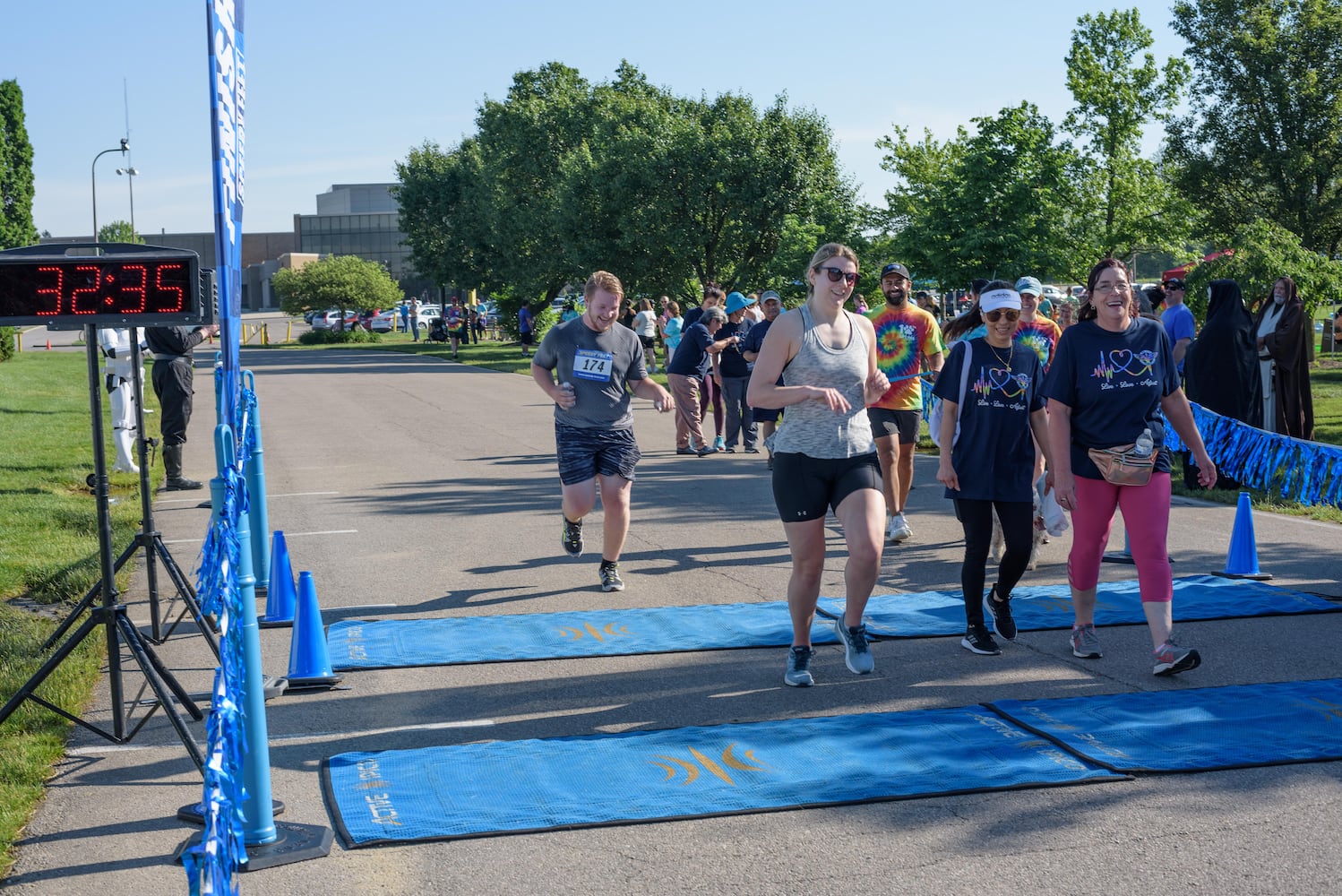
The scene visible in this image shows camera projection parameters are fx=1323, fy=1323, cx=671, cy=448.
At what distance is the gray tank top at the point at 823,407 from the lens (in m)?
6.16

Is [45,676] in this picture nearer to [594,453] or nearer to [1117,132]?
[594,453]

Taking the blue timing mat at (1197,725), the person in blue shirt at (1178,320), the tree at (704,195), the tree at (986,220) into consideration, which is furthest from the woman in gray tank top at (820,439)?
the tree at (704,195)

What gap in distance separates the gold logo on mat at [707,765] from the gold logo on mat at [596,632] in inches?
81.5

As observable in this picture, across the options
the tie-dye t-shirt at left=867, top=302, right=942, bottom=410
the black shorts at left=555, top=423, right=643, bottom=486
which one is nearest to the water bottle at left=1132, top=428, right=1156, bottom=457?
the black shorts at left=555, top=423, right=643, bottom=486

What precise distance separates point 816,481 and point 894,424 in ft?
12.4

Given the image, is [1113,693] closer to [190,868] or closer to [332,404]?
[190,868]

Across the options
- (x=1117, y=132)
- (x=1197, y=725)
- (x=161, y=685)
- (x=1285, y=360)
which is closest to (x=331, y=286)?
(x=1117, y=132)

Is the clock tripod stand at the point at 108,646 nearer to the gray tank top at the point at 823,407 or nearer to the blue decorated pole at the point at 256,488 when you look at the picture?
the blue decorated pole at the point at 256,488

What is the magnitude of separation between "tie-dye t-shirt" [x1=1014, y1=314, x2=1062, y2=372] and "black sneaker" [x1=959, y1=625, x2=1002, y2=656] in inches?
92.5

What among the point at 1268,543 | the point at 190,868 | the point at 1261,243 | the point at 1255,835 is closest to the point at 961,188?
the point at 1261,243

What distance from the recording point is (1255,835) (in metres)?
4.45

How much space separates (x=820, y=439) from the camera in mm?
6152

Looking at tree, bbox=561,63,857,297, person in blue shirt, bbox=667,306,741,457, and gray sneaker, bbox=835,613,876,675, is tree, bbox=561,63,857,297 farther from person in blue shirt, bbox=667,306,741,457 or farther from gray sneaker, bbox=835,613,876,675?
gray sneaker, bbox=835,613,876,675

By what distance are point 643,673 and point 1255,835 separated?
3013 millimetres
